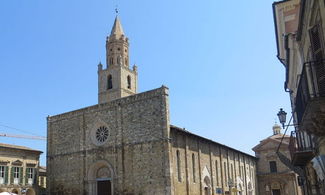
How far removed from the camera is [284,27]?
55.6 ft

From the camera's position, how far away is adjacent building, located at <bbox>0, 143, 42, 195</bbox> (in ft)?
106

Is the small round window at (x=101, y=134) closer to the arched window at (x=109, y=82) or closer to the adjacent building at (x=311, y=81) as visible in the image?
the arched window at (x=109, y=82)

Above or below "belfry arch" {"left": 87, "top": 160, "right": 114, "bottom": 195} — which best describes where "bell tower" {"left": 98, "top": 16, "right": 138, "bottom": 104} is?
above

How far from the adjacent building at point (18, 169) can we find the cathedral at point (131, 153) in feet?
7.12

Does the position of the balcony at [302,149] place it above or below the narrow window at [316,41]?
below

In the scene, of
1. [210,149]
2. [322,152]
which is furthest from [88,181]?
[322,152]

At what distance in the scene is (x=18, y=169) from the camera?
33875mm

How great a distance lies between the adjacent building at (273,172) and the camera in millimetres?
47219

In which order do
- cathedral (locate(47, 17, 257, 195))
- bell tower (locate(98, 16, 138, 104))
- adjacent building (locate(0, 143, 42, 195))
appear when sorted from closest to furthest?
cathedral (locate(47, 17, 257, 195))
adjacent building (locate(0, 143, 42, 195))
bell tower (locate(98, 16, 138, 104))

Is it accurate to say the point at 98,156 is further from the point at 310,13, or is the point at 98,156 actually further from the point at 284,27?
the point at 310,13

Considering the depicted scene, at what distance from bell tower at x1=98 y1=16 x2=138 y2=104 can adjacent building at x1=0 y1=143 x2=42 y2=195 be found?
13020 millimetres

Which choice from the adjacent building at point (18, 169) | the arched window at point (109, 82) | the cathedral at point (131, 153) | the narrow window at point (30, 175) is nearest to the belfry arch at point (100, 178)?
the cathedral at point (131, 153)

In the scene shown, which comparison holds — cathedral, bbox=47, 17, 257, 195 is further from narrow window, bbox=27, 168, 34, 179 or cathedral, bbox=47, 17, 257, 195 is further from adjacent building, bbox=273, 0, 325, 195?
adjacent building, bbox=273, 0, 325, 195

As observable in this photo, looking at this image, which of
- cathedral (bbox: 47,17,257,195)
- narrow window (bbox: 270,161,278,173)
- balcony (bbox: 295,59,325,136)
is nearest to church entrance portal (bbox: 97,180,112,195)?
cathedral (bbox: 47,17,257,195)
